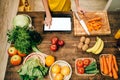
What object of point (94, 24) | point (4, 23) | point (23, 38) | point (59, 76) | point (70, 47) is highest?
point (4, 23)

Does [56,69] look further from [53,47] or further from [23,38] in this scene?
[23,38]

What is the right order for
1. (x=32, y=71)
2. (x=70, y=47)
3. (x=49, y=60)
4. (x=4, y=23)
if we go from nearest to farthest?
(x=32, y=71) < (x=49, y=60) < (x=70, y=47) < (x=4, y=23)

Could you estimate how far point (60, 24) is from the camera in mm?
2271

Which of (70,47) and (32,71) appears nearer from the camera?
(32,71)

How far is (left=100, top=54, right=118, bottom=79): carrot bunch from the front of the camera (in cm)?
200

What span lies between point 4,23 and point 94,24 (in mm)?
1688

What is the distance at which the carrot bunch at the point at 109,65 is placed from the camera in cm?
200

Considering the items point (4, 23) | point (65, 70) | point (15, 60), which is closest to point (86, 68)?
point (65, 70)

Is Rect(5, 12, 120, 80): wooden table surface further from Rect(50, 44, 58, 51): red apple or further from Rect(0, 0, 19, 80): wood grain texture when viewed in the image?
Rect(0, 0, 19, 80): wood grain texture

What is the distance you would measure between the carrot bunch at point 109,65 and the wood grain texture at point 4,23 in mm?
1615

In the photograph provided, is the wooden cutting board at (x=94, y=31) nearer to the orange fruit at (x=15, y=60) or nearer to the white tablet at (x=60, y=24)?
the white tablet at (x=60, y=24)

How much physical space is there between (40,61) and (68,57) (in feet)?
0.94

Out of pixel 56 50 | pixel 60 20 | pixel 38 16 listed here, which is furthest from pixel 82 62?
pixel 38 16

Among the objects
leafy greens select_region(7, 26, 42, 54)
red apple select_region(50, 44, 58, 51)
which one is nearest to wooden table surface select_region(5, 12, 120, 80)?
red apple select_region(50, 44, 58, 51)
